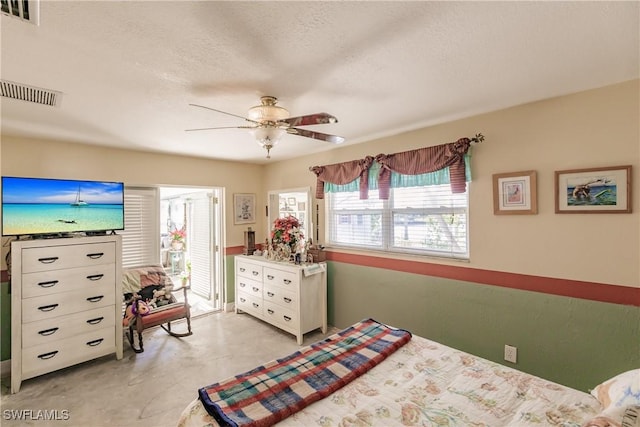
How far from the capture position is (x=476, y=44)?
147 cm

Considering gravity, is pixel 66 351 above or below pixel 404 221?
below

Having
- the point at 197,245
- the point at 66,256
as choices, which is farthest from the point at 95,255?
the point at 197,245

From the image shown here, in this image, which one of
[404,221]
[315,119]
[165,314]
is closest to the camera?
[315,119]

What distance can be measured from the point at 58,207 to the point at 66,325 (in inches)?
45.2

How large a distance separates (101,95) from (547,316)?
3653 millimetres

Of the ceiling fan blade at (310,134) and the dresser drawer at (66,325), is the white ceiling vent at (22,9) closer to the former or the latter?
the ceiling fan blade at (310,134)

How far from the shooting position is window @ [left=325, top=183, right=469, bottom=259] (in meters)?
2.79

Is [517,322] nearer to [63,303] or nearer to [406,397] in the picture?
[406,397]

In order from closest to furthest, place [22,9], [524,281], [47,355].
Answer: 1. [22,9]
2. [524,281]
3. [47,355]

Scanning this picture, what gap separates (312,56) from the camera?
156cm

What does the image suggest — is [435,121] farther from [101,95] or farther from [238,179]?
[238,179]

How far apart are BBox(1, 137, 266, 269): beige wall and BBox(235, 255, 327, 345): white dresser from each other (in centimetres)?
99

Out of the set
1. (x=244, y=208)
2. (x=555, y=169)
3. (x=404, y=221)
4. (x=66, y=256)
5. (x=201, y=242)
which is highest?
(x=555, y=169)

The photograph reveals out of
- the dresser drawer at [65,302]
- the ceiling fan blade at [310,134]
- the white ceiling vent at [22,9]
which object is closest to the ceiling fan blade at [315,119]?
the ceiling fan blade at [310,134]
